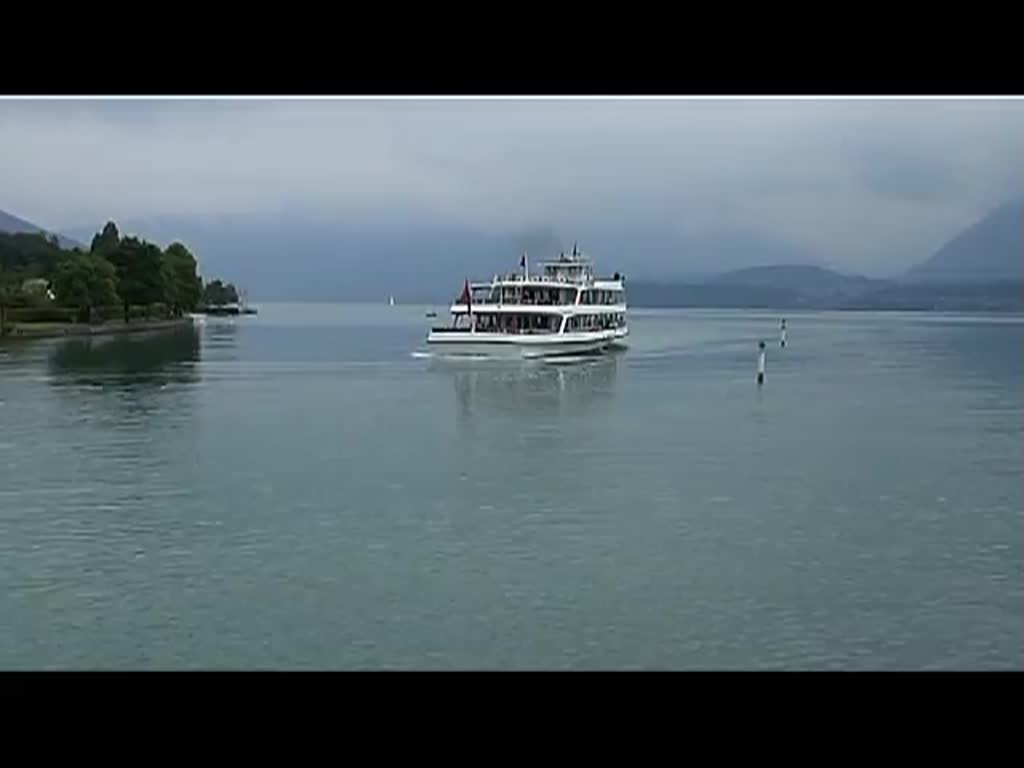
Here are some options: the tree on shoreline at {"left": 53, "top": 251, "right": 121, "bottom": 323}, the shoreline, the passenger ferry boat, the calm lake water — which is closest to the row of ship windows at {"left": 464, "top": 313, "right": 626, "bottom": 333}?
the passenger ferry boat

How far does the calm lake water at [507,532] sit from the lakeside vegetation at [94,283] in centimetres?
1103

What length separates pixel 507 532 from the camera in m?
5.66

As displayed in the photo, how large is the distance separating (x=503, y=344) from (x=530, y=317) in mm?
1217

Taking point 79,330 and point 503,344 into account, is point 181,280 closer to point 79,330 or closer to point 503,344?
point 79,330

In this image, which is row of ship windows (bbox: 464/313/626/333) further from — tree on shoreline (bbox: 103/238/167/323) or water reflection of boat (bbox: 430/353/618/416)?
tree on shoreline (bbox: 103/238/167/323)

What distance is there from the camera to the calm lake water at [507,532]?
12.8 feet

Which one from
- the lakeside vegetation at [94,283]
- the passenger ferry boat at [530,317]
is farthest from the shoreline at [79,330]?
the passenger ferry boat at [530,317]

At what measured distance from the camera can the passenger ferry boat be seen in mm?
18469

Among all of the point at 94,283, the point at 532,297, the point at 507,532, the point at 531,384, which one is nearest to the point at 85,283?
the point at 94,283

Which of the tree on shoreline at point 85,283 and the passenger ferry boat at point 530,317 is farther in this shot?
the tree on shoreline at point 85,283

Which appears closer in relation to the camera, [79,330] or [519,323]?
[519,323]

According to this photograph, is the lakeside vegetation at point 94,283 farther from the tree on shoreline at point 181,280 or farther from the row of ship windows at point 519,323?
the row of ship windows at point 519,323

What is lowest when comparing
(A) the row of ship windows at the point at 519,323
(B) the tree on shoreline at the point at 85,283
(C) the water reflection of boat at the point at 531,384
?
(C) the water reflection of boat at the point at 531,384
